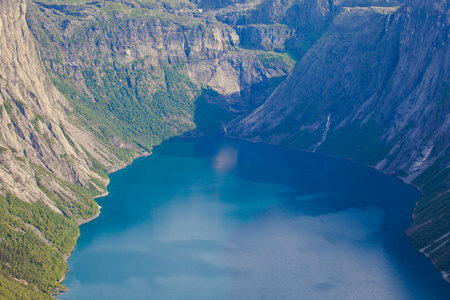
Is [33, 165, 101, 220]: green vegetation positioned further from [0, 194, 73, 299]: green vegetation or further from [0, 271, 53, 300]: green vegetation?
[0, 271, 53, 300]: green vegetation

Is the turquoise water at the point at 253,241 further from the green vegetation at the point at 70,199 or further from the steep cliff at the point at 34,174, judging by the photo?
the steep cliff at the point at 34,174

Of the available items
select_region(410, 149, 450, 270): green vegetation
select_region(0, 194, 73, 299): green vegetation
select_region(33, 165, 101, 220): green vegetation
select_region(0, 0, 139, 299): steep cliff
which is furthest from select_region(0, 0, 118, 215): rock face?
select_region(410, 149, 450, 270): green vegetation

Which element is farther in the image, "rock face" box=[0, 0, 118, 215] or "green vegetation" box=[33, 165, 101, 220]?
"green vegetation" box=[33, 165, 101, 220]

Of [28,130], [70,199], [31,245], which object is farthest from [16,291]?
[28,130]

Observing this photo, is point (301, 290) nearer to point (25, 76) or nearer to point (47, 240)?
point (47, 240)

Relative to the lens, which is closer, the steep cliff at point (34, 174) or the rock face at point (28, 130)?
the steep cliff at point (34, 174)

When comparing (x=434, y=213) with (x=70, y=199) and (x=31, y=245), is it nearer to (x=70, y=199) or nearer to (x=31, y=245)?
(x=70, y=199)

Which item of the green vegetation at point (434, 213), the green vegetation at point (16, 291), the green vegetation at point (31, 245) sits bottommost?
the green vegetation at point (16, 291)

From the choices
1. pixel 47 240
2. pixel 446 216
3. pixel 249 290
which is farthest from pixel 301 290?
pixel 47 240

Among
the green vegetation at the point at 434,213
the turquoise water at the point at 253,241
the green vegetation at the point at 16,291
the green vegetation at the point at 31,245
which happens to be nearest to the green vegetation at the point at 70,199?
the turquoise water at the point at 253,241
